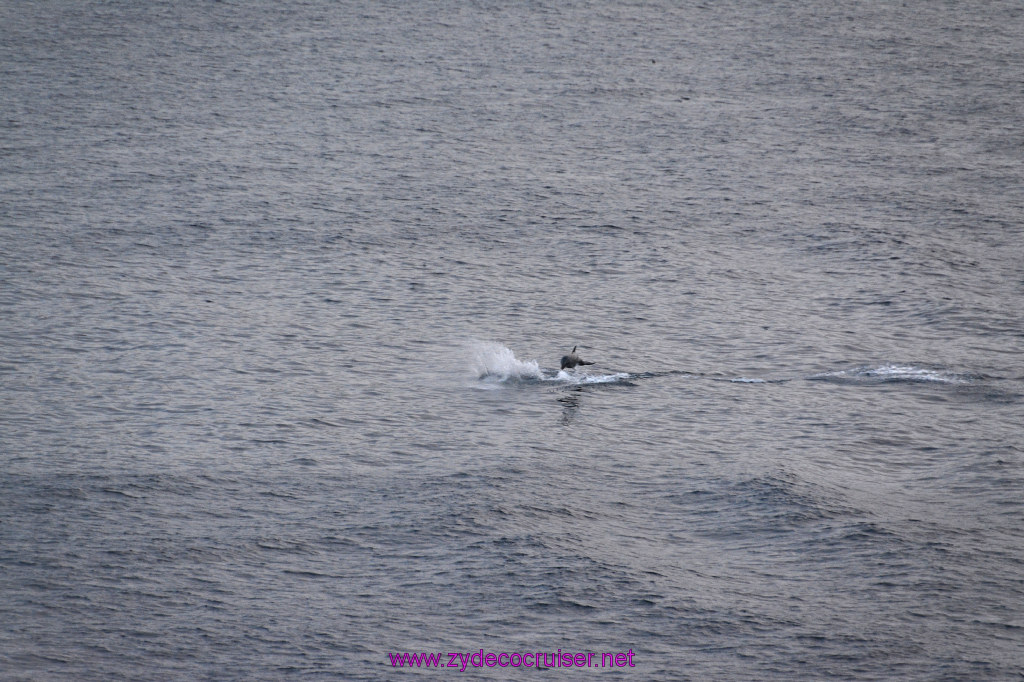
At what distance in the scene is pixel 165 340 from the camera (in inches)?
1928

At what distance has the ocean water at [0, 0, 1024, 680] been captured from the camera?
29.3 metres

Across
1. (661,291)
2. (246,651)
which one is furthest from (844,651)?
(661,291)

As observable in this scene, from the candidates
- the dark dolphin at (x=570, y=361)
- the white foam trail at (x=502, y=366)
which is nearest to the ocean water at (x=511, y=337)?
the white foam trail at (x=502, y=366)

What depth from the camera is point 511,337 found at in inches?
1954

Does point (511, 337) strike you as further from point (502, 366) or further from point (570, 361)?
point (570, 361)

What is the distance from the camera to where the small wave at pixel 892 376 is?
45219 millimetres

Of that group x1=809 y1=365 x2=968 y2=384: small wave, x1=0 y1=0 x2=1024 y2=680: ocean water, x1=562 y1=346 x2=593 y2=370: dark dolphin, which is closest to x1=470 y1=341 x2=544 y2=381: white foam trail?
x1=0 y1=0 x2=1024 y2=680: ocean water

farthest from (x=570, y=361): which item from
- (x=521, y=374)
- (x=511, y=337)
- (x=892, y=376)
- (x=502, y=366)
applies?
(x=892, y=376)

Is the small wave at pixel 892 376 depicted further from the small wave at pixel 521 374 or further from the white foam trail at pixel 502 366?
the white foam trail at pixel 502 366

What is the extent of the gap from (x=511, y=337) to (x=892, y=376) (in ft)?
49.2

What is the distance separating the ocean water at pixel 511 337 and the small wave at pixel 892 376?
0.19 m

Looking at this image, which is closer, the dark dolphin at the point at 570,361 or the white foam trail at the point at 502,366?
the dark dolphin at the point at 570,361

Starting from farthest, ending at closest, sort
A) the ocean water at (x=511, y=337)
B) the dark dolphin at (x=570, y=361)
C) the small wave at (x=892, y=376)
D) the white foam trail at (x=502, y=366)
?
the white foam trail at (x=502, y=366), the small wave at (x=892, y=376), the dark dolphin at (x=570, y=361), the ocean water at (x=511, y=337)

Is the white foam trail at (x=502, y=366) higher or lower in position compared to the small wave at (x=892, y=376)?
lower
